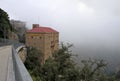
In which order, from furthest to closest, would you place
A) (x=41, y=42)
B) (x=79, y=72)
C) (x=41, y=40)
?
(x=41, y=40), (x=41, y=42), (x=79, y=72)

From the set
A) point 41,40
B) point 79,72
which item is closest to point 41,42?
point 41,40

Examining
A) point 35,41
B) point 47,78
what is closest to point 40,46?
point 35,41

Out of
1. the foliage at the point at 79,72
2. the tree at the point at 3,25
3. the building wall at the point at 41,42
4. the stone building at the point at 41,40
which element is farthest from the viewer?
the stone building at the point at 41,40

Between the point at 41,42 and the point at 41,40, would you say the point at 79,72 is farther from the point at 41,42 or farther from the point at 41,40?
the point at 41,40

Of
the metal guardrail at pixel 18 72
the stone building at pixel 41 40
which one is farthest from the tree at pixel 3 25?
the metal guardrail at pixel 18 72

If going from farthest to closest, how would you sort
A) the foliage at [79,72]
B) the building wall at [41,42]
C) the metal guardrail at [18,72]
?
the building wall at [41,42] < the foliage at [79,72] < the metal guardrail at [18,72]

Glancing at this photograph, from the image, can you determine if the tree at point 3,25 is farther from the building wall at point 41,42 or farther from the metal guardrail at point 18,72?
the metal guardrail at point 18,72

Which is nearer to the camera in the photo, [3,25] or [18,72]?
[18,72]

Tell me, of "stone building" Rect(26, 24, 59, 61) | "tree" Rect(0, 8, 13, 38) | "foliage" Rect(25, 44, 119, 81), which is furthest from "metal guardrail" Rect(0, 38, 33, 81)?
"stone building" Rect(26, 24, 59, 61)

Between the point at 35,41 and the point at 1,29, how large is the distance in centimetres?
1448

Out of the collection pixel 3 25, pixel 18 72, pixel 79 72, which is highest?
pixel 3 25

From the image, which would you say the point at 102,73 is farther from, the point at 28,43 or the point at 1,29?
the point at 28,43

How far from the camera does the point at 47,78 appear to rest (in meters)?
36.0

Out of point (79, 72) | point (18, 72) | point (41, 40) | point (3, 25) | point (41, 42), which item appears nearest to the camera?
point (18, 72)
